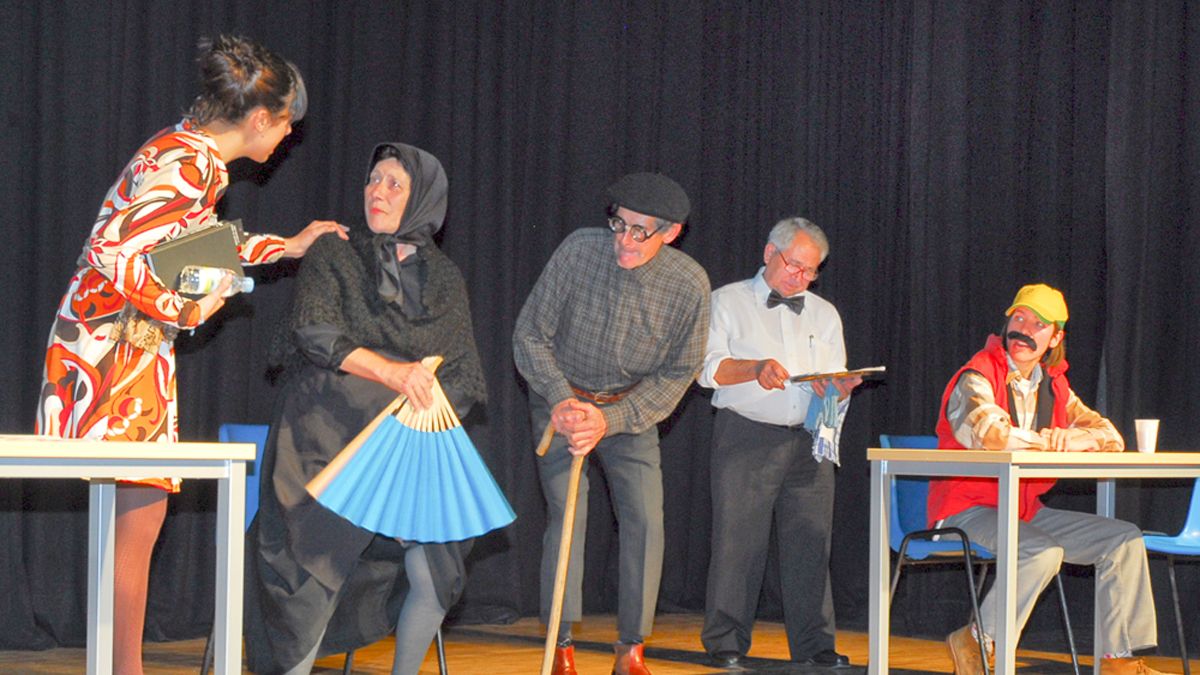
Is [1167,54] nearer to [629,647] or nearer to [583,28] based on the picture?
[583,28]

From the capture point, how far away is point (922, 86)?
6258mm

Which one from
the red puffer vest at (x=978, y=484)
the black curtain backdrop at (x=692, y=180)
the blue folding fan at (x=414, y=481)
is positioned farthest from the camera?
the black curtain backdrop at (x=692, y=180)

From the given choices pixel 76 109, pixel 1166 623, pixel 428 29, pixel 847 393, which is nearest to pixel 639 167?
pixel 428 29

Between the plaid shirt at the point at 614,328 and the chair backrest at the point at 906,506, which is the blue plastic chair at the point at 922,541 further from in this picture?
the plaid shirt at the point at 614,328

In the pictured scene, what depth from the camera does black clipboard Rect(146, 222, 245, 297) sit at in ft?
8.39

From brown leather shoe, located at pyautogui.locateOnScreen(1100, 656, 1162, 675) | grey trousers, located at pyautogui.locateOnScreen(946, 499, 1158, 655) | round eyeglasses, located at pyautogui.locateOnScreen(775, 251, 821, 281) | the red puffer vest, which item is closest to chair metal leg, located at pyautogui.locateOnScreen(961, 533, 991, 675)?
grey trousers, located at pyautogui.locateOnScreen(946, 499, 1158, 655)

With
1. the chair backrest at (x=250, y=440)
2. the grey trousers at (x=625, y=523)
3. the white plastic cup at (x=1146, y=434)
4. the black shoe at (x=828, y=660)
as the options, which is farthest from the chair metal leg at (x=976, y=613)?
the chair backrest at (x=250, y=440)

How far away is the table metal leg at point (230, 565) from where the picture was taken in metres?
2.48

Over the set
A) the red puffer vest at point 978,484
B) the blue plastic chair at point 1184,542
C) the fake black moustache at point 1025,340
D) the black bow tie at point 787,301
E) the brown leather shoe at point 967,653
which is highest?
the black bow tie at point 787,301

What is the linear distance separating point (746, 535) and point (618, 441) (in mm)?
915

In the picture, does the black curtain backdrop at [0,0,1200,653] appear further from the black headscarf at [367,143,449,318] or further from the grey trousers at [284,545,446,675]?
the grey trousers at [284,545,446,675]

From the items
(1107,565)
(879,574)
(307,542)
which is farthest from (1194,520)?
(307,542)

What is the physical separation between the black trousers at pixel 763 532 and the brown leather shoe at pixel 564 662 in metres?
0.85

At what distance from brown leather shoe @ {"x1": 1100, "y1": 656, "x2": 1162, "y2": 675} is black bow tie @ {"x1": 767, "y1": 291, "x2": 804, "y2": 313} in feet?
5.15
